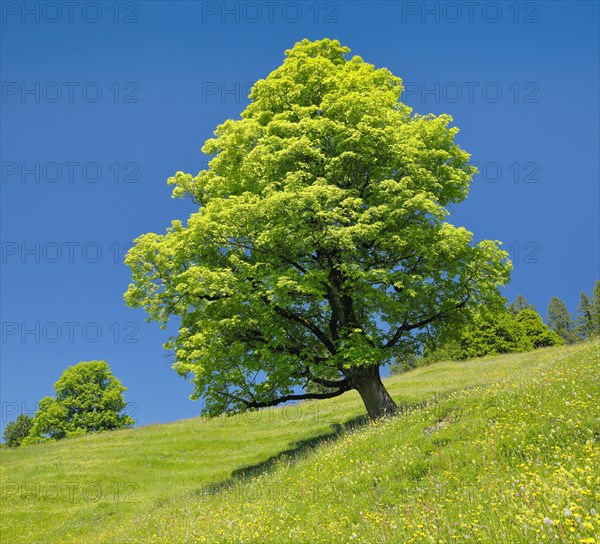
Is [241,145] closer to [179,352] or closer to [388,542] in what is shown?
[179,352]

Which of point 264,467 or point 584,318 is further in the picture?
point 584,318

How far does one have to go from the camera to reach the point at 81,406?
74562 mm

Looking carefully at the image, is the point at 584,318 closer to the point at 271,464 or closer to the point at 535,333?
the point at 535,333

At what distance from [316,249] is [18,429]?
385 feet

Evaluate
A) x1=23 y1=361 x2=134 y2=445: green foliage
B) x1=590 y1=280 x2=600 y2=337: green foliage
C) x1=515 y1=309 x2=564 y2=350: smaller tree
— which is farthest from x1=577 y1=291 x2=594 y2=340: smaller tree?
x1=23 y1=361 x2=134 y2=445: green foliage

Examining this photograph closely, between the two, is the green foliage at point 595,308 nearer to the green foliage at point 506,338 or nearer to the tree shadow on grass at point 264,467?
the green foliage at point 506,338

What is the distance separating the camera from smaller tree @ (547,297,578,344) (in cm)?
11594

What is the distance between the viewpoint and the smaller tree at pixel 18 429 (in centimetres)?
10625

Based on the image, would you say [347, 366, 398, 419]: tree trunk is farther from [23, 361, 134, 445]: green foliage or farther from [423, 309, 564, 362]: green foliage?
[23, 361, 134, 445]: green foliage

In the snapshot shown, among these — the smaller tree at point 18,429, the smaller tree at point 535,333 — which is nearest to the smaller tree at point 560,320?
the smaller tree at point 535,333

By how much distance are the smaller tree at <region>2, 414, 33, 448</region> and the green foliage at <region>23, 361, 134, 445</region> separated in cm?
3869

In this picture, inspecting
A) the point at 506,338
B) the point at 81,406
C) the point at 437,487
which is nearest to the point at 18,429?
the point at 81,406

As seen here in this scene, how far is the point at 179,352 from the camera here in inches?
711

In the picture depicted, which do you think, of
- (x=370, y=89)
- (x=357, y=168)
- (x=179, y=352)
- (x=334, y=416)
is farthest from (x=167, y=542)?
(x=334, y=416)
